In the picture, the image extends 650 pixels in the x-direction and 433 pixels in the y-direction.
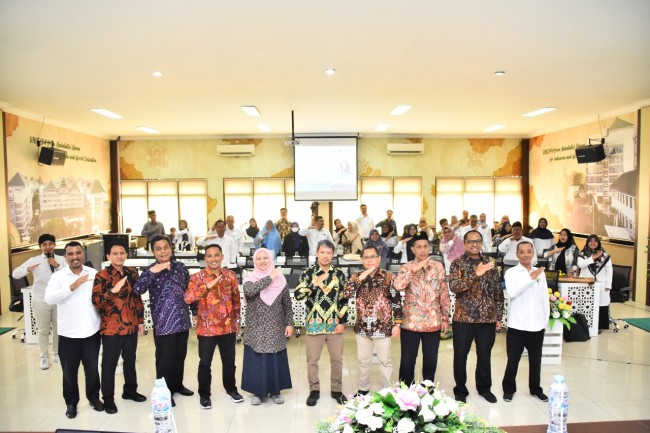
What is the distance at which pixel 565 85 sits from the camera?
294 inches

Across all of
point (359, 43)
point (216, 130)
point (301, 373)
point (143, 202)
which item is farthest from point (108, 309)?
point (143, 202)

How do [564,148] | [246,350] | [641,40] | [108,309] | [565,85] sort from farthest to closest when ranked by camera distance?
[564,148]
[565,85]
[641,40]
[246,350]
[108,309]

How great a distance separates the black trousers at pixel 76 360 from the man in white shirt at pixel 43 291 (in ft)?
5.40

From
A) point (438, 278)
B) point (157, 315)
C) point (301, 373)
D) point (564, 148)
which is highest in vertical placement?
point (564, 148)

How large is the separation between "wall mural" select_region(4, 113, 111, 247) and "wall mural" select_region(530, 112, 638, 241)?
11.7m

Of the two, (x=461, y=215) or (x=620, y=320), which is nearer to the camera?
(x=620, y=320)

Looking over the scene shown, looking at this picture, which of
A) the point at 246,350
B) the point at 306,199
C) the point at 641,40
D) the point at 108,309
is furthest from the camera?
the point at 306,199

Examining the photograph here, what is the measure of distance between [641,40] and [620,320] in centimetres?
442

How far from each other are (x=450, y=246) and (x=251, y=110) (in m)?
4.58

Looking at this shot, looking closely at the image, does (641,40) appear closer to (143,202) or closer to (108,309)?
(108,309)

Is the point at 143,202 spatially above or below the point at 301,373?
above

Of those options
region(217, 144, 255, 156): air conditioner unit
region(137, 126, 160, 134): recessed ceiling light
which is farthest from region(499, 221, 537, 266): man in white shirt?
region(137, 126, 160, 134): recessed ceiling light

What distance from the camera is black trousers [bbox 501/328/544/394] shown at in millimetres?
4449

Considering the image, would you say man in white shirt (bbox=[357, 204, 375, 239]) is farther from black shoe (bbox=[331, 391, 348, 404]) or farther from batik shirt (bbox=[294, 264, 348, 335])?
batik shirt (bbox=[294, 264, 348, 335])
